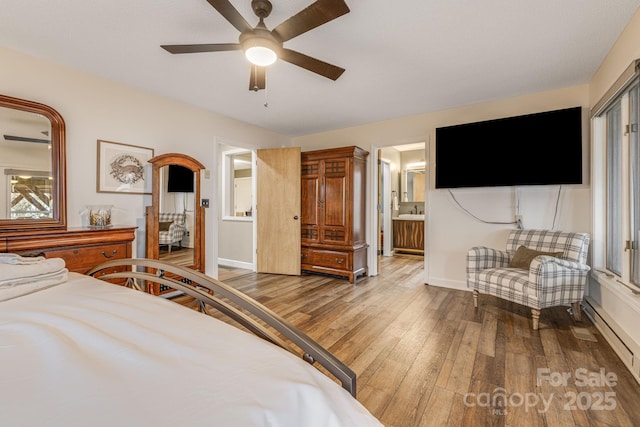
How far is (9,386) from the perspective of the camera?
533mm

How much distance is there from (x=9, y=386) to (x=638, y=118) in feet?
11.6

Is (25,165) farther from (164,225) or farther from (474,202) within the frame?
(474,202)

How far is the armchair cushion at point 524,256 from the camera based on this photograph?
287 centimetres

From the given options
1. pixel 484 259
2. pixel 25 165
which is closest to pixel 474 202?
pixel 484 259

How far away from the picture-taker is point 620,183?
2.42 meters

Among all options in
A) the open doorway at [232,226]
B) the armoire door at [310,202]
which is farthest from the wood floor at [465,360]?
the open doorway at [232,226]

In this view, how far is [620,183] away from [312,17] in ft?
9.58

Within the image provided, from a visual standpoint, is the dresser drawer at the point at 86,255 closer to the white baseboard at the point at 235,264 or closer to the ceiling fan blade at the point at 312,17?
the ceiling fan blade at the point at 312,17

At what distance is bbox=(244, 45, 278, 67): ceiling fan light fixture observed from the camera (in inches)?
71.9

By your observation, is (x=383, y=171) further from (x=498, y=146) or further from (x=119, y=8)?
(x=119, y=8)

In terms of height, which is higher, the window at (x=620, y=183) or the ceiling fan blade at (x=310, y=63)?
the ceiling fan blade at (x=310, y=63)

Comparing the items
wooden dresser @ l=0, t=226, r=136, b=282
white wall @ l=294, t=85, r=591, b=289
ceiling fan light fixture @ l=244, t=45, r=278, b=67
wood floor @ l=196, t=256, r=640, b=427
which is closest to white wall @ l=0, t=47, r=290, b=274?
wooden dresser @ l=0, t=226, r=136, b=282

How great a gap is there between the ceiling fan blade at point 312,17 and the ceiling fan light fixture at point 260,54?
0.36ft

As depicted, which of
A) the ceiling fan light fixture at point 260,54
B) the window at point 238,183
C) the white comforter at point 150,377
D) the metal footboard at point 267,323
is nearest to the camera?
the white comforter at point 150,377
